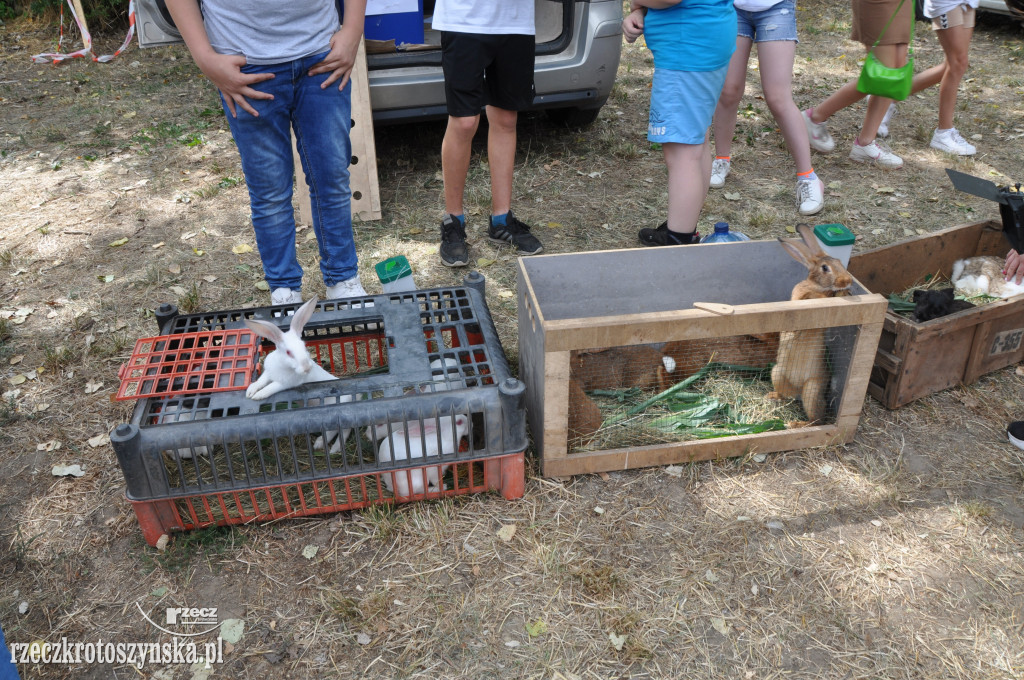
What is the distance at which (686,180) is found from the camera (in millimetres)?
3254

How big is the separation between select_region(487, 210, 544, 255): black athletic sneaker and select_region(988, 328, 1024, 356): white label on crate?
1.98m

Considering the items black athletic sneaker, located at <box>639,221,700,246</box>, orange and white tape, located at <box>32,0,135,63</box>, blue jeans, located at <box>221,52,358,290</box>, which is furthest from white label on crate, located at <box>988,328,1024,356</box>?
orange and white tape, located at <box>32,0,135,63</box>

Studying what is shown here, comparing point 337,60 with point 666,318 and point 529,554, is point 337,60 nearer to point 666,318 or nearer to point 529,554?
point 666,318

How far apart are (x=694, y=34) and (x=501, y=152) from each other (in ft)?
3.39

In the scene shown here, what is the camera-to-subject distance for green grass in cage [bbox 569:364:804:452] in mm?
2469

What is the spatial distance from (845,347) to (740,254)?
0.52 meters

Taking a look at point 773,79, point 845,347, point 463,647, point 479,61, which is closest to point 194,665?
point 463,647

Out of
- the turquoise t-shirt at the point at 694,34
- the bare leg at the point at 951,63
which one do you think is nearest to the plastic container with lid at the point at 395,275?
the turquoise t-shirt at the point at 694,34

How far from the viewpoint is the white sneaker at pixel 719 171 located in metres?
4.36

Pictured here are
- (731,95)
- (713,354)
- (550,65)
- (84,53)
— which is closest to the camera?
(713,354)

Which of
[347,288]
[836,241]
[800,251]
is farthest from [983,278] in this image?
[347,288]

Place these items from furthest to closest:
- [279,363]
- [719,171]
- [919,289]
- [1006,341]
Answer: [719,171]
[919,289]
[1006,341]
[279,363]

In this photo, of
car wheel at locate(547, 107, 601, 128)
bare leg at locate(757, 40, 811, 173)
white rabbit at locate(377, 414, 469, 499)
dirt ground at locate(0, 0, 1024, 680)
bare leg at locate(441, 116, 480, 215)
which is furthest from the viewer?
car wheel at locate(547, 107, 601, 128)

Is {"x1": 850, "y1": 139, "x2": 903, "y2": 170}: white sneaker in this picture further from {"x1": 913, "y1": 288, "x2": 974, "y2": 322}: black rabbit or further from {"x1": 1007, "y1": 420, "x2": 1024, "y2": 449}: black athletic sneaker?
{"x1": 1007, "y1": 420, "x2": 1024, "y2": 449}: black athletic sneaker
